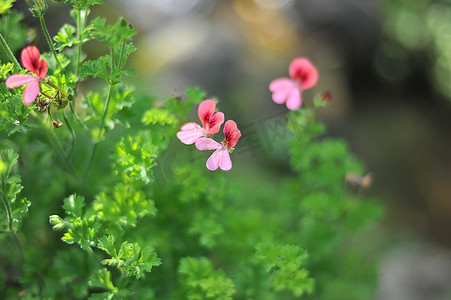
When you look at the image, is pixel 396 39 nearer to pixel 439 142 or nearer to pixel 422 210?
pixel 439 142

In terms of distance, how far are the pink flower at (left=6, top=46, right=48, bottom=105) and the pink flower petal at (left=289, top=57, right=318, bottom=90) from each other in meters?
0.59

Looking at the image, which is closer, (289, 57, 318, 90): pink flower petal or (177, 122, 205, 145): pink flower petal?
(177, 122, 205, 145): pink flower petal

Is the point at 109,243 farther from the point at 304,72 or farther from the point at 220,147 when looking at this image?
the point at 304,72

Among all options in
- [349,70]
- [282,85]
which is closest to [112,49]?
[282,85]

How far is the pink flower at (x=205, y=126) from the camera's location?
85cm

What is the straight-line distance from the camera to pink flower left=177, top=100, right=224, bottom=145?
85cm

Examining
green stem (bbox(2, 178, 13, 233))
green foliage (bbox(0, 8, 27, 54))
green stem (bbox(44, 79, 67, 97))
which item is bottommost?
green stem (bbox(2, 178, 13, 233))

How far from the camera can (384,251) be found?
268 cm

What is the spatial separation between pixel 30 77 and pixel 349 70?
3785 millimetres

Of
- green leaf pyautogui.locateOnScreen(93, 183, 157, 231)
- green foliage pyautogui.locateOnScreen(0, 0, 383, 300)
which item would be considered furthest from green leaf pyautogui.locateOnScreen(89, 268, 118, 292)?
green leaf pyautogui.locateOnScreen(93, 183, 157, 231)

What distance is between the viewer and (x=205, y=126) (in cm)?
90

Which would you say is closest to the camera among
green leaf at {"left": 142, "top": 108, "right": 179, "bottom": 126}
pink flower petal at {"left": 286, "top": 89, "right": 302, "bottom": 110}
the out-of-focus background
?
green leaf at {"left": 142, "top": 108, "right": 179, "bottom": 126}

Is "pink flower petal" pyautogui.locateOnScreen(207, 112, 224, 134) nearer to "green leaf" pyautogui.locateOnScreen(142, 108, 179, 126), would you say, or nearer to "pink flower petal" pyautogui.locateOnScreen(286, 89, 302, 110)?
"green leaf" pyautogui.locateOnScreen(142, 108, 179, 126)

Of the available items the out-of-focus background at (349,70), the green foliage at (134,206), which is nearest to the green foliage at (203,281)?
the green foliage at (134,206)
